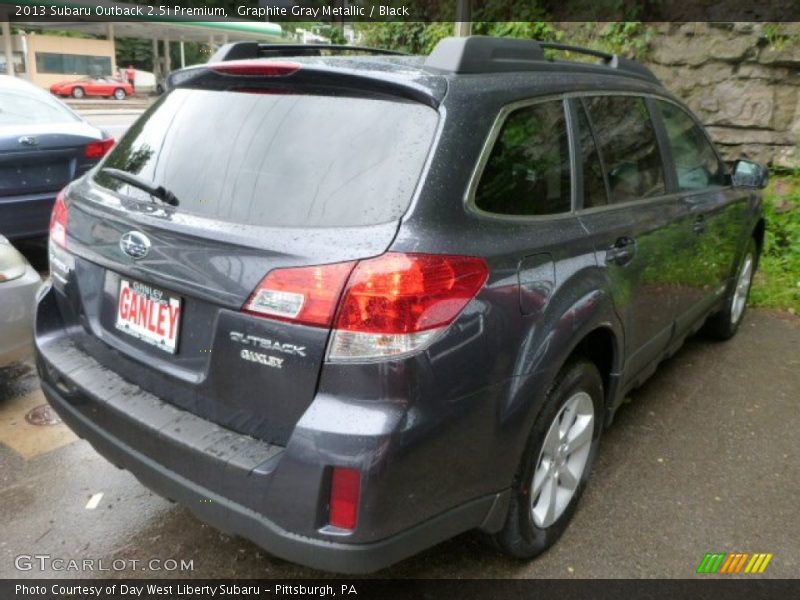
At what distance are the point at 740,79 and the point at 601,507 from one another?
5417mm

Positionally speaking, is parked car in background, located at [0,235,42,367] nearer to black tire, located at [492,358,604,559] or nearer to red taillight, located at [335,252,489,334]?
red taillight, located at [335,252,489,334]

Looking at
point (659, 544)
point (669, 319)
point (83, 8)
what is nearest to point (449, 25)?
point (669, 319)

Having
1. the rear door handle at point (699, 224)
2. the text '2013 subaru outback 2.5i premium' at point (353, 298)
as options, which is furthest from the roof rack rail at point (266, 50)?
the rear door handle at point (699, 224)

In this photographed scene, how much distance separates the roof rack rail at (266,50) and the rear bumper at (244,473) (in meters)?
1.31

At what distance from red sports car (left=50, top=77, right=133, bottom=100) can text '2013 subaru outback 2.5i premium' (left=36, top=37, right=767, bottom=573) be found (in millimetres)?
36641

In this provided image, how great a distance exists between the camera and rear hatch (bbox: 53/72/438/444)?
6.06ft

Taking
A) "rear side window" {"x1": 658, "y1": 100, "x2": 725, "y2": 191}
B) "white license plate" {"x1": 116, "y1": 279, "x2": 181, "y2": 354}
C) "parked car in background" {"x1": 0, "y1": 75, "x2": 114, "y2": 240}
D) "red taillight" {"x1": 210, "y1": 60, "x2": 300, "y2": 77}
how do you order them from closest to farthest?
"white license plate" {"x1": 116, "y1": 279, "x2": 181, "y2": 354} → "red taillight" {"x1": 210, "y1": 60, "x2": 300, "y2": 77} → "rear side window" {"x1": 658, "y1": 100, "x2": 725, "y2": 191} → "parked car in background" {"x1": 0, "y1": 75, "x2": 114, "y2": 240}

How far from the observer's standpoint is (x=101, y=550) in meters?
2.52

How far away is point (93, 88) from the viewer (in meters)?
35.4

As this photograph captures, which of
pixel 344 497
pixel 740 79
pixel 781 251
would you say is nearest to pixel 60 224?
pixel 344 497

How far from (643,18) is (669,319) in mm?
5075

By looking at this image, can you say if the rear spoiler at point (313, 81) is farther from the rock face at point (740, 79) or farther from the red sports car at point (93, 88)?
the red sports car at point (93, 88)

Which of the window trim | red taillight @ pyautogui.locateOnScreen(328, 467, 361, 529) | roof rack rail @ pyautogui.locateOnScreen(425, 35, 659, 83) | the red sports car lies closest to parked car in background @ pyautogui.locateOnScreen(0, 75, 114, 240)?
roof rack rail @ pyautogui.locateOnScreen(425, 35, 659, 83)

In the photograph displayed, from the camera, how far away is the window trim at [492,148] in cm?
201
